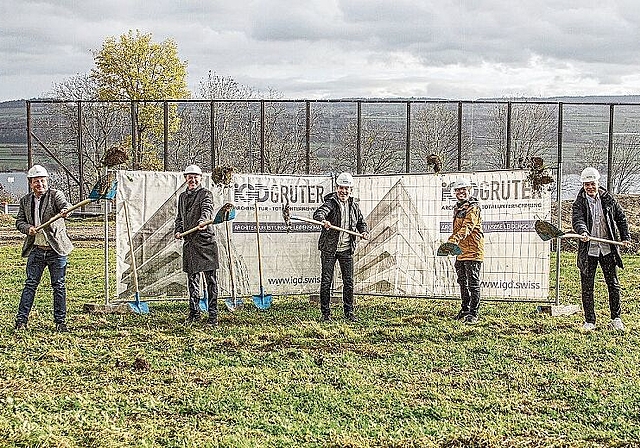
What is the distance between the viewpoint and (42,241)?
35.8 ft

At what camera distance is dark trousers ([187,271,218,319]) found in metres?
11.8

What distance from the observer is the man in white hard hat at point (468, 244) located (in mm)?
12047

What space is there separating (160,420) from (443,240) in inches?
258

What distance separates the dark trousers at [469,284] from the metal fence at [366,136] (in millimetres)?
8600

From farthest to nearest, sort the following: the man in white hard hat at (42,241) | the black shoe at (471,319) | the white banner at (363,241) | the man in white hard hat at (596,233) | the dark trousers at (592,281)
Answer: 1. the white banner at (363,241)
2. the black shoe at (471,319)
3. the dark trousers at (592,281)
4. the man in white hard hat at (596,233)
5. the man in white hard hat at (42,241)

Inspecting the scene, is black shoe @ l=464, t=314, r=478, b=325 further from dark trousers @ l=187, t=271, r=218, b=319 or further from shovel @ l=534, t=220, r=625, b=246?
dark trousers @ l=187, t=271, r=218, b=319

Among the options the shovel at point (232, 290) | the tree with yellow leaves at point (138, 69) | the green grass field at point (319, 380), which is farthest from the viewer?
the tree with yellow leaves at point (138, 69)

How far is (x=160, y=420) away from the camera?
7484 mm

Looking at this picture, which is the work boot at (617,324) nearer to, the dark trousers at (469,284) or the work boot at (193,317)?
the dark trousers at (469,284)

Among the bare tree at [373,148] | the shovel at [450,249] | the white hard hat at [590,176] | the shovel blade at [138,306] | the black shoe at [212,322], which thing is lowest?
the black shoe at [212,322]

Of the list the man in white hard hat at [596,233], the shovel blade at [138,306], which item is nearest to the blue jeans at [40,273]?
the shovel blade at [138,306]

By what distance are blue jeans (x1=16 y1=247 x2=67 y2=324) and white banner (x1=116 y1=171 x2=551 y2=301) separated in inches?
61.7

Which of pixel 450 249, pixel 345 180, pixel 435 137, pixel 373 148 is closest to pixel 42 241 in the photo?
pixel 345 180

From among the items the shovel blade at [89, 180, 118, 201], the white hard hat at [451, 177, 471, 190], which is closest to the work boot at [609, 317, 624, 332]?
the white hard hat at [451, 177, 471, 190]
